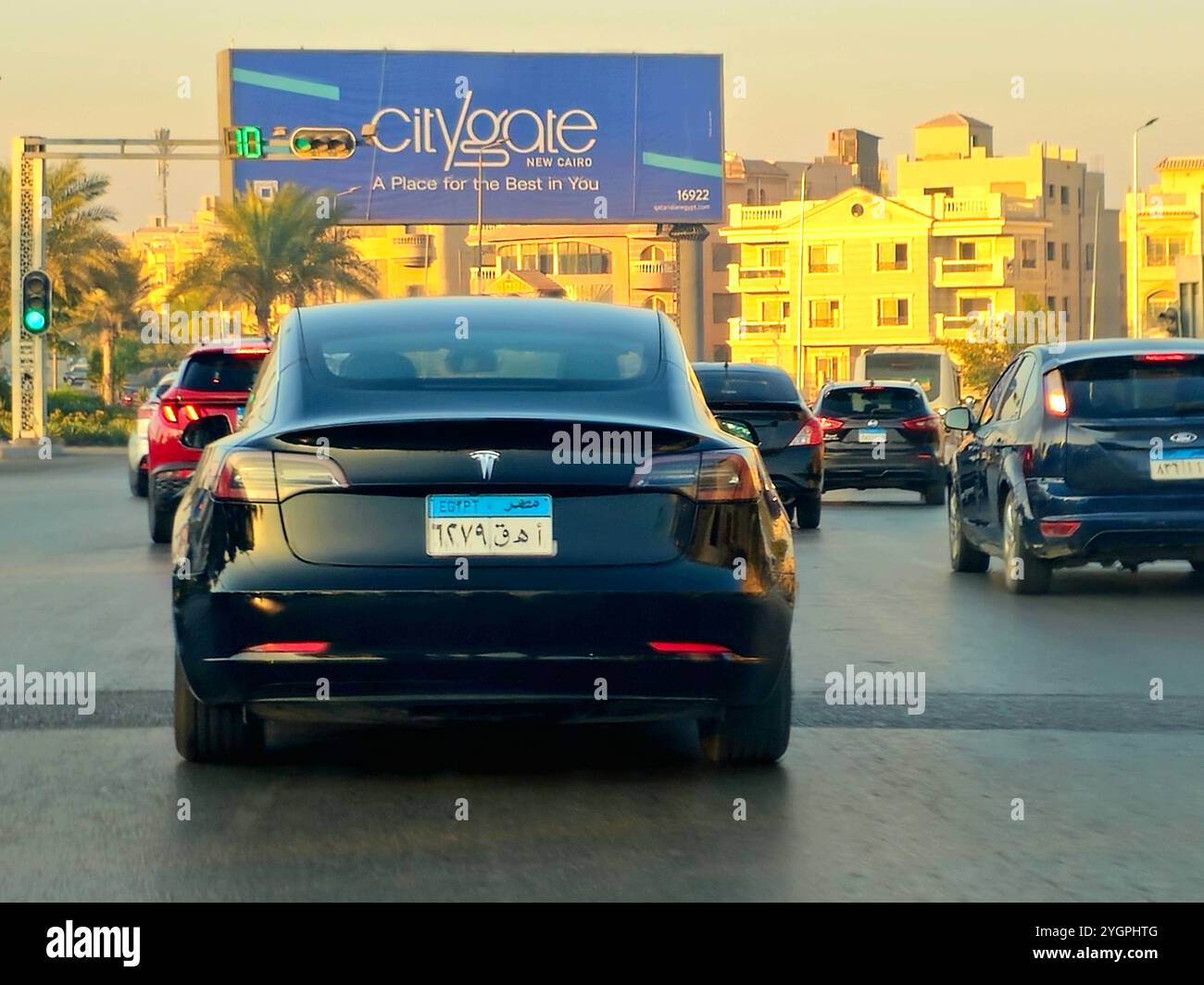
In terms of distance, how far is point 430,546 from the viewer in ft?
23.1

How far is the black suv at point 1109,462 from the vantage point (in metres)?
14.0

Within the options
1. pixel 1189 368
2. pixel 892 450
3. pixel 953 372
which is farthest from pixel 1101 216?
pixel 1189 368

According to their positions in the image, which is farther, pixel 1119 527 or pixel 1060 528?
pixel 1060 528

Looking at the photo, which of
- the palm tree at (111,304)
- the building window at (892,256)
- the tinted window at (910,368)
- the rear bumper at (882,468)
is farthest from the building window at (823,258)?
the rear bumper at (882,468)

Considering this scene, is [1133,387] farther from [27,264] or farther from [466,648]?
[27,264]

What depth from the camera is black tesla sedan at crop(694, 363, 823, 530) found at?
21.8 meters

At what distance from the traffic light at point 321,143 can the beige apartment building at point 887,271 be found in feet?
235

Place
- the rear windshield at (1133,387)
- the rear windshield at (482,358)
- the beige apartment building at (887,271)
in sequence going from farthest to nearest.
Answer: the beige apartment building at (887,271), the rear windshield at (1133,387), the rear windshield at (482,358)

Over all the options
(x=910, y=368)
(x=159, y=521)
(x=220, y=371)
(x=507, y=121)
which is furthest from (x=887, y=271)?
(x=159, y=521)

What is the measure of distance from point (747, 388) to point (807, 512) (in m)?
1.69

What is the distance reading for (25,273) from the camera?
47406 mm

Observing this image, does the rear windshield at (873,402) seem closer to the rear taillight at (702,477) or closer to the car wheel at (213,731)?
the car wheel at (213,731)
